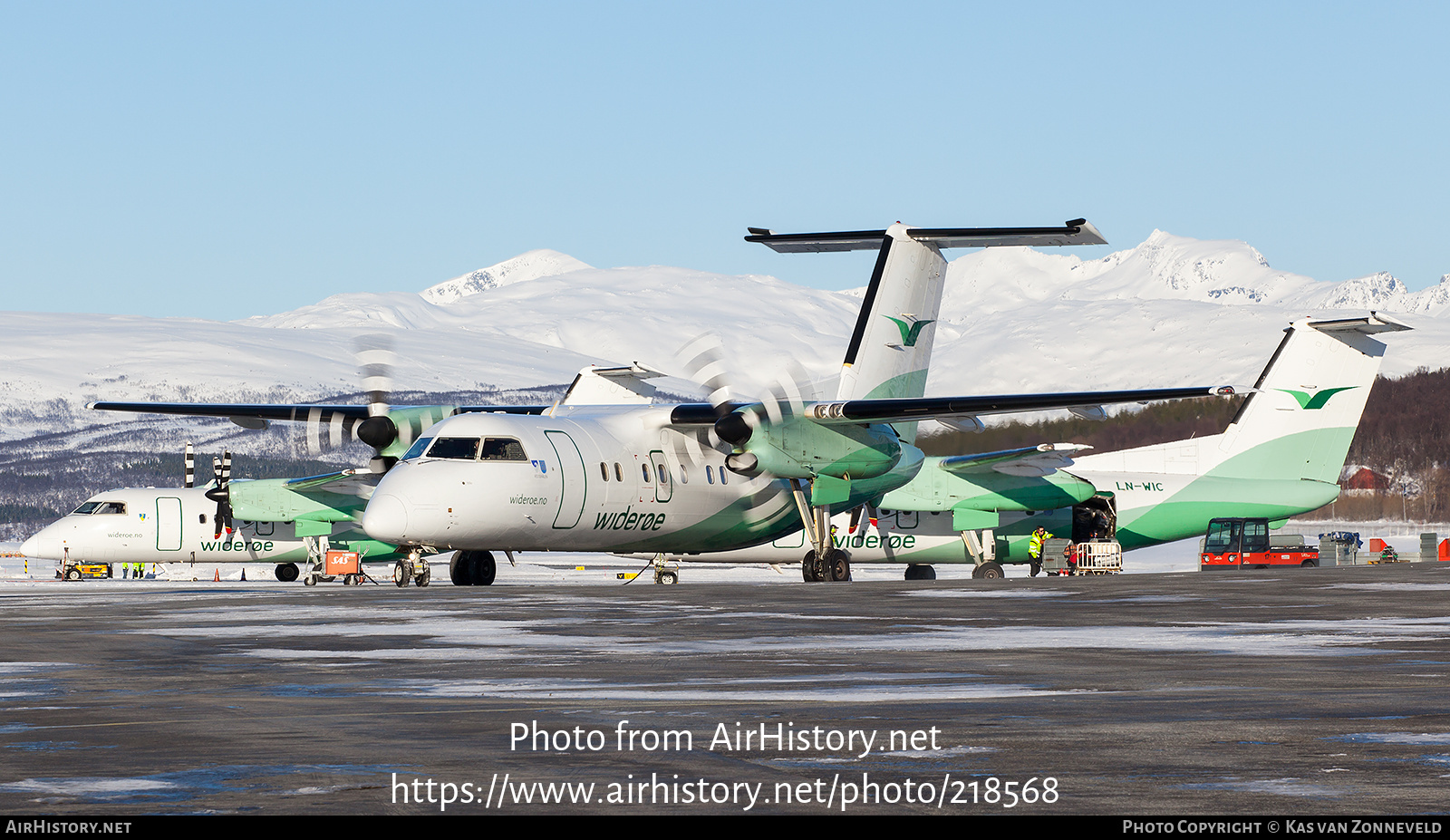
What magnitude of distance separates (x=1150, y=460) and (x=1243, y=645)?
102 feet

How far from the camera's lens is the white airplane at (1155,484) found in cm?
4278

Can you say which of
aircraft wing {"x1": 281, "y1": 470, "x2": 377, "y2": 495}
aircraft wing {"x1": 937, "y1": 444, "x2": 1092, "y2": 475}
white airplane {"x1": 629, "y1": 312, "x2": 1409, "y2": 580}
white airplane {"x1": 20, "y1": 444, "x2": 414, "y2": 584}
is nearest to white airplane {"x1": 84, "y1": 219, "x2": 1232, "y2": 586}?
aircraft wing {"x1": 937, "y1": 444, "x2": 1092, "y2": 475}

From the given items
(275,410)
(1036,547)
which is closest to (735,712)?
(275,410)

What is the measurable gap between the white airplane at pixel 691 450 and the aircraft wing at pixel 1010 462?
5.20 meters

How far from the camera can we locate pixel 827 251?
36.0m

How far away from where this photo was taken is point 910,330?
3647 centimetres

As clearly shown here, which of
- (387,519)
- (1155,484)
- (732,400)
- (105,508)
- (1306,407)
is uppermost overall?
(1306,407)

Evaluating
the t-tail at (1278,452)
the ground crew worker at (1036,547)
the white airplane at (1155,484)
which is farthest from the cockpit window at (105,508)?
the t-tail at (1278,452)

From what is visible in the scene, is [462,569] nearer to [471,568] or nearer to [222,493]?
[471,568]

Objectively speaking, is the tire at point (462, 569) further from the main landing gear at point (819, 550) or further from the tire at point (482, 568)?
the main landing gear at point (819, 550)

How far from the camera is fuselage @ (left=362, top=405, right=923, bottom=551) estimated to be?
28.1m

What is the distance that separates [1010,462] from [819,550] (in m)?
9.89

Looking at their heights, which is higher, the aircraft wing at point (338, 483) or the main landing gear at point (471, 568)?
the aircraft wing at point (338, 483)
